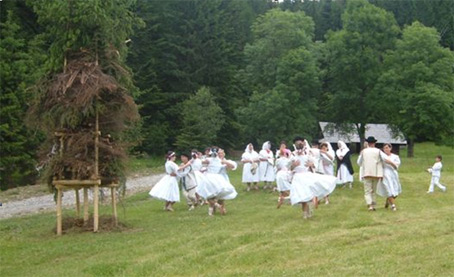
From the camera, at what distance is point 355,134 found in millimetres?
78438

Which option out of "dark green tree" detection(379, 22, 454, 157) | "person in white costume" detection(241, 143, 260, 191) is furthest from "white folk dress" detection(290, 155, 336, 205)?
"dark green tree" detection(379, 22, 454, 157)

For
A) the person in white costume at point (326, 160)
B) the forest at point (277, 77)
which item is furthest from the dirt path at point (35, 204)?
the forest at point (277, 77)

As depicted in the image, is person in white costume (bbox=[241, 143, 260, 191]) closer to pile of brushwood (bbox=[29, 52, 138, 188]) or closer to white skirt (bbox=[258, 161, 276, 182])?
white skirt (bbox=[258, 161, 276, 182])

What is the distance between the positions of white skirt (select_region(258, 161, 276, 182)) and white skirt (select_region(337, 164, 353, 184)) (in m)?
3.62

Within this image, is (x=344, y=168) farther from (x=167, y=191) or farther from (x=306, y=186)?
(x=306, y=186)

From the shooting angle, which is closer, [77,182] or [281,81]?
[77,182]

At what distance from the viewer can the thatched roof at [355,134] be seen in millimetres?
71688

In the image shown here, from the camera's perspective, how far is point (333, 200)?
23844 mm

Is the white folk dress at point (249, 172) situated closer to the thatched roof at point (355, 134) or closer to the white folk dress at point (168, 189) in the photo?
the white folk dress at point (168, 189)

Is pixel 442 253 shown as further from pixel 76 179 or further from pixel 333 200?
pixel 333 200

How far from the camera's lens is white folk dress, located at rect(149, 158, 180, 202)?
23.3m

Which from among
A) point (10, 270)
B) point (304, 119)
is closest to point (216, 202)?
point (10, 270)

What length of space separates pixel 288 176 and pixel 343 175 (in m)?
6.11

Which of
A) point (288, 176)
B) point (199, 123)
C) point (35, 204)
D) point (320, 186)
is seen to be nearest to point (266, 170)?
point (288, 176)
